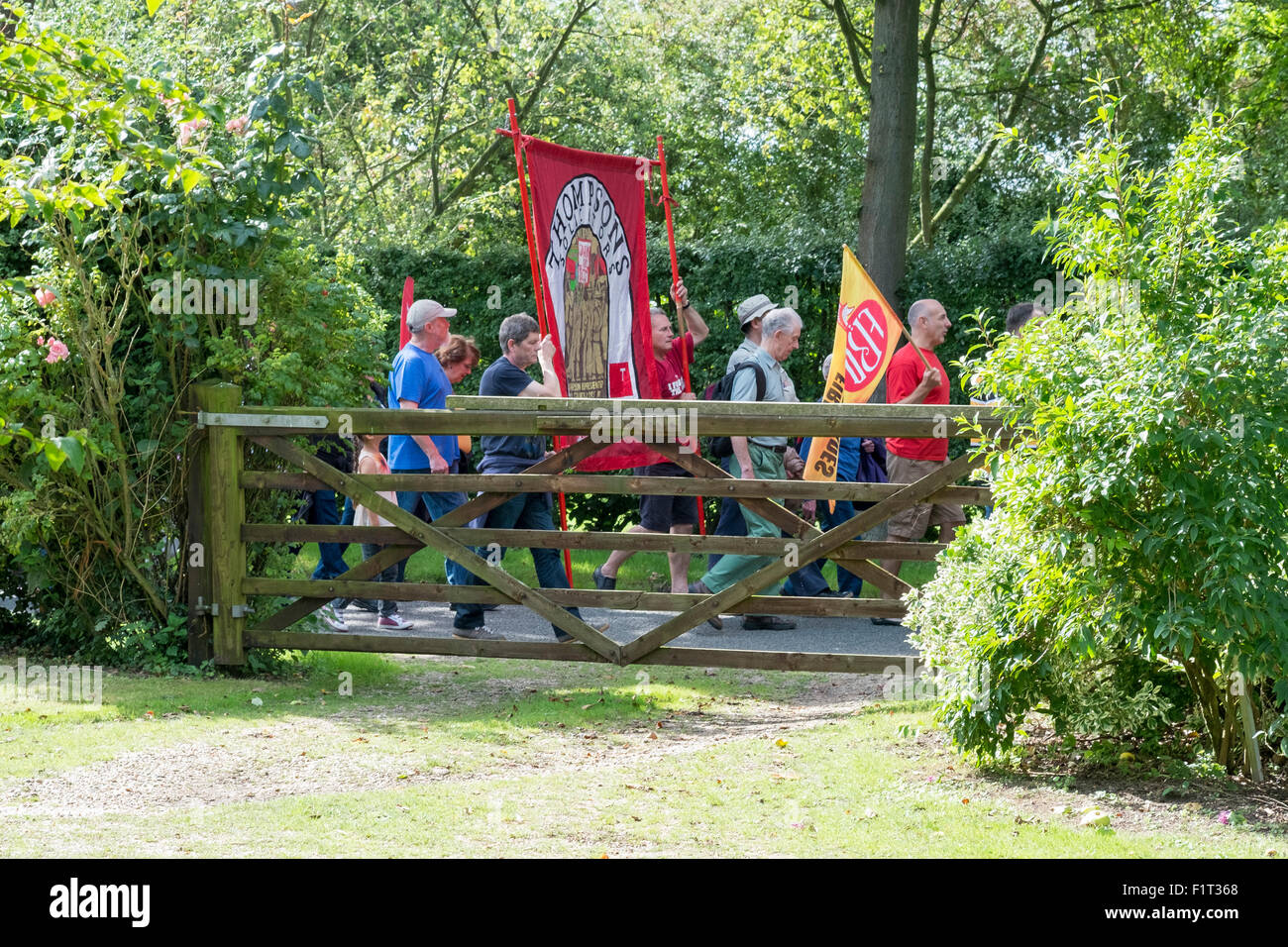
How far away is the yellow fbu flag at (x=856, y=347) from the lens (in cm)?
1004

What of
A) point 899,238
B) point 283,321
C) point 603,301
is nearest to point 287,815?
point 283,321

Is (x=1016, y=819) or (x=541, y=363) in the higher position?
(x=541, y=363)

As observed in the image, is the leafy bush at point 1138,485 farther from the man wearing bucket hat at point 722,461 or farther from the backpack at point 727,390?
the backpack at point 727,390

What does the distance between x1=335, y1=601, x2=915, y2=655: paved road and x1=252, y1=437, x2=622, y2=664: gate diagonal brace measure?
1022mm

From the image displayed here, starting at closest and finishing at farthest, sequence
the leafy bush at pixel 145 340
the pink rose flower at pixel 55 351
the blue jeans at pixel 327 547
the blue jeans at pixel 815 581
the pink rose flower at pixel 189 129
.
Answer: the pink rose flower at pixel 189 129
the pink rose flower at pixel 55 351
the leafy bush at pixel 145 340
the blue jeans at pixel 815 581
the blue jeans at pixel 327 547

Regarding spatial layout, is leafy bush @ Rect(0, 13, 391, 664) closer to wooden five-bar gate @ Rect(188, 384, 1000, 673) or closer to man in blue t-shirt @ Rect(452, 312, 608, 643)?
wooden five-bar gate @ Rect(188, 384, 1000, 673)

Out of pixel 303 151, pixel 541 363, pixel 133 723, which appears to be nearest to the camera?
pixel 133 723

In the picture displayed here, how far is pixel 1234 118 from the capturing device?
5633 millimetres

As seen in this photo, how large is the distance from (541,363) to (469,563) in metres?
2.32

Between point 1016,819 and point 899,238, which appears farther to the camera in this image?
point 899,238

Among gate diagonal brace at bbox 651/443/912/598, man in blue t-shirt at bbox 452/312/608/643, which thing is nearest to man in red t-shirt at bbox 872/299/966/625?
gate diagonal brace at bbox 651/443/912/598

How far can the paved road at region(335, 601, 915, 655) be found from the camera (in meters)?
9.05

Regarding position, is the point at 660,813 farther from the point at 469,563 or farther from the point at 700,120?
the point at 700,120

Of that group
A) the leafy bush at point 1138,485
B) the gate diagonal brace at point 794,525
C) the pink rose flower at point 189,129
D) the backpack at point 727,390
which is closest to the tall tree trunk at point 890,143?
the backpack at point 727,390
